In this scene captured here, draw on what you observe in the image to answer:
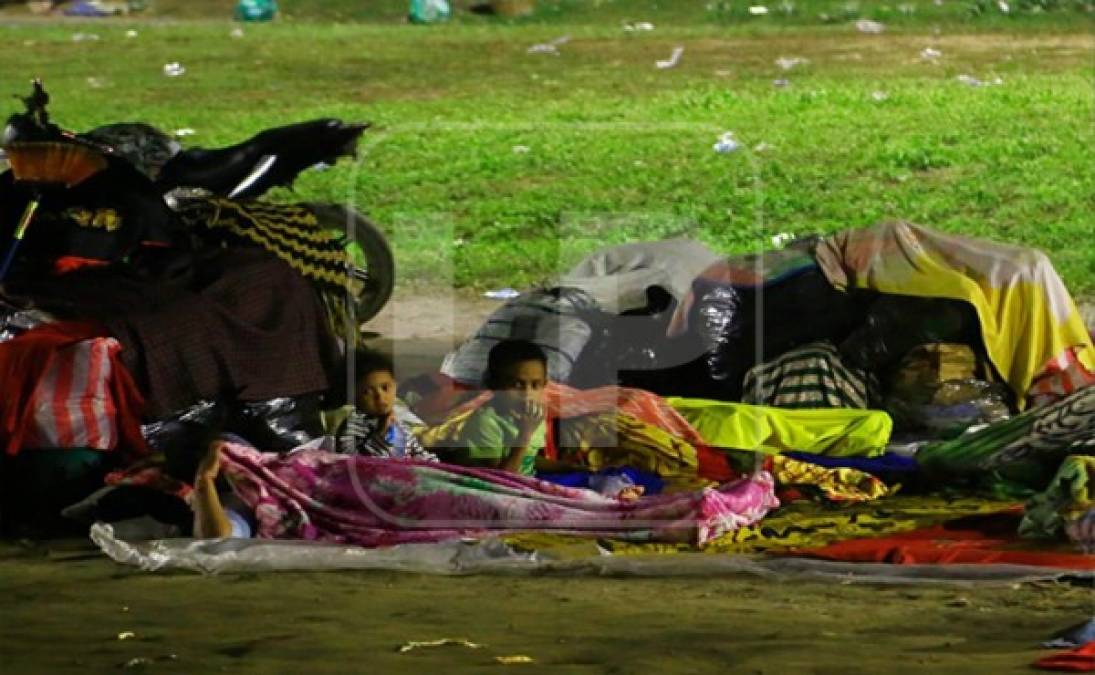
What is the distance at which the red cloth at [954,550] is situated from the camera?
20.6ft

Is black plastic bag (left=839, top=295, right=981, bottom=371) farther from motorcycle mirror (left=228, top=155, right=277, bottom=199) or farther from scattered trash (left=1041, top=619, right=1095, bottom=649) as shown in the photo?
scattered trash (left=1041, top=619, right=1095, bottom=649)

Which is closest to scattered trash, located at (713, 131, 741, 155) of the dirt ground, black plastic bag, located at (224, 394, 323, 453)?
black plastic bag, located at (224, 394, 323, 453)

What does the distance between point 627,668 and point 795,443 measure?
2713mm

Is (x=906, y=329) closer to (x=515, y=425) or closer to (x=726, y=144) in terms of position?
(x=515, y=425)

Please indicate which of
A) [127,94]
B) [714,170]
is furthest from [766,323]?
[127,94]

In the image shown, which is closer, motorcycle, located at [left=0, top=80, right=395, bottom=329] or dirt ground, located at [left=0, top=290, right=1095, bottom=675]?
dirt ground, located at [left=0, top=290, right=1095, bottom=675]

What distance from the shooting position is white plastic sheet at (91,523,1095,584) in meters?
6.17

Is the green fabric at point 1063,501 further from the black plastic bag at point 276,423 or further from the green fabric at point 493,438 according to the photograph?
the black plastic bag at point 276,423

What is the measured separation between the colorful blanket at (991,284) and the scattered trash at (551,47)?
1030cm

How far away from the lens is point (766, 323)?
8406 mm

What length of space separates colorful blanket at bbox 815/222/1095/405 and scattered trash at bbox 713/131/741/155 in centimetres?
566

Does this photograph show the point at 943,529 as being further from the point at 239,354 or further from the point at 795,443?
the point at 239,354

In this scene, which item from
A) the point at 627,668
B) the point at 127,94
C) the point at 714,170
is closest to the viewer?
the point at 627,668

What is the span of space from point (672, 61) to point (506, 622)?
12483 mm
